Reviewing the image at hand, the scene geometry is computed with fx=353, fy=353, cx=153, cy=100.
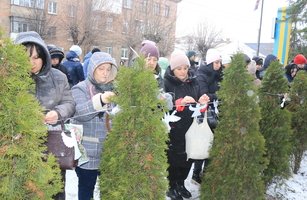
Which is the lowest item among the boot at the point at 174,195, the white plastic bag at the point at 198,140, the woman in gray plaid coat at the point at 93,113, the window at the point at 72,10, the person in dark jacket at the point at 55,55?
Result: the boot at the point at 174,195

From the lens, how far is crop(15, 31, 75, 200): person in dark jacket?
253 cm

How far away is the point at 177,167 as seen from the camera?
4.26 metres

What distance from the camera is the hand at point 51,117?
2.43 m

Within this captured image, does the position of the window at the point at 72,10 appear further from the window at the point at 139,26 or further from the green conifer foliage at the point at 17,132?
the green conifer foliage at the point at 17,132

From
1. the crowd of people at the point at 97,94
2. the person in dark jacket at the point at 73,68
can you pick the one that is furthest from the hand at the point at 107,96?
the person in dark jacket at the point at 73,68

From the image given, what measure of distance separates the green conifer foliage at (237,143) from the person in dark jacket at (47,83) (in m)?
1.81

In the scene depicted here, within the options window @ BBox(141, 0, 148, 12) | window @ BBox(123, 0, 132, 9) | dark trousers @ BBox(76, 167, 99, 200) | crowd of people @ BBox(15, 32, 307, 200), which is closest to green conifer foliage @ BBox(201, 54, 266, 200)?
crowd of people @ BBox(15, 32, 307, 200)

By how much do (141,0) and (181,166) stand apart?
27111mm

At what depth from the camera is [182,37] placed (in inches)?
1490

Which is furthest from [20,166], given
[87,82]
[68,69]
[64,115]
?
[68,69]

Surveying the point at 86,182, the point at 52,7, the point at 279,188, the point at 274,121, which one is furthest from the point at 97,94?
the point at 52,7

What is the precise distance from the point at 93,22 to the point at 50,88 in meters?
25.7

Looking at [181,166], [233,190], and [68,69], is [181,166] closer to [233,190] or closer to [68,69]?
[233,190]

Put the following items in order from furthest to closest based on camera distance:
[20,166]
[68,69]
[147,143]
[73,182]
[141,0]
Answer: [141,0]
[68,69]
[73,182]
[147,143]
[20,166]
